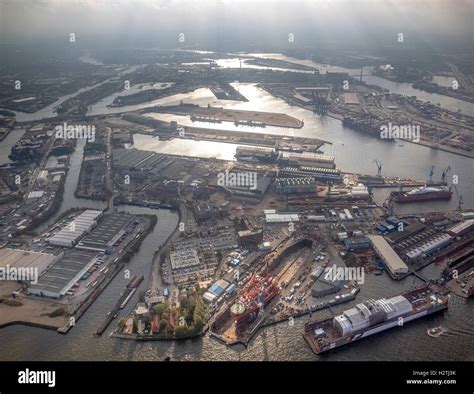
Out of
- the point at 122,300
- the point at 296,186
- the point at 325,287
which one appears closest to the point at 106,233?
the point at 122,300

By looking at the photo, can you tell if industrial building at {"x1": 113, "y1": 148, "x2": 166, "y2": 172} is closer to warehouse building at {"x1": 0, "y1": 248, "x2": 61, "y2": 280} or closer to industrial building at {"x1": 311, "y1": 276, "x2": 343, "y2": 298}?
warehouse building at {"x1": 0, "y1": 248, "x2": 61, "y2": 280}

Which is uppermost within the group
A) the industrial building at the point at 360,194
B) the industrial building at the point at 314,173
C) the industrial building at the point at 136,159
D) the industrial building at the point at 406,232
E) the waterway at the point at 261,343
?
the industrial building at the point at 136,159

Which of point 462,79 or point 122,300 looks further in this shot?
point 462,79

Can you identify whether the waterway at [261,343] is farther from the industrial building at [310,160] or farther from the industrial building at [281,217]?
the industrial building at [310,160]

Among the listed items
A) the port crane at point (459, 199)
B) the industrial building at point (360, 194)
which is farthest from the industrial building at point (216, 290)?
the port crane at point (459, 199)

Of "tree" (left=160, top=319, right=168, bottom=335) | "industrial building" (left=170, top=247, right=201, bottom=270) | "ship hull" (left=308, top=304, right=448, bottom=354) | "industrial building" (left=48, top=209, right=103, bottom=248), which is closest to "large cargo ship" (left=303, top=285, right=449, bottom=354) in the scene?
"ship hull" (left=308, top=304, right=448, bottom=354)

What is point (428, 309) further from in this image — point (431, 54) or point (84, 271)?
point (431, 54)

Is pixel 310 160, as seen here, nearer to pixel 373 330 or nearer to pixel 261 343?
pixel 373 330

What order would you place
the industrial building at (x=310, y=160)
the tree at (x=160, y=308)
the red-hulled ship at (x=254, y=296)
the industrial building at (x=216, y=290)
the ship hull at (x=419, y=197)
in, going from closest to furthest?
the red-hulled ship at (x=254, y=296) < the tree at (x=160, y=308) < the industrial building at (x=216, y=290) < the ship hull at (x=419, y=197) < the industrial building at (x=310, y=160)
